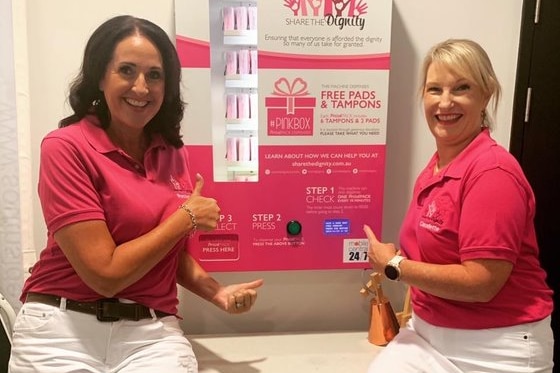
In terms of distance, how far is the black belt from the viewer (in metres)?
1.31

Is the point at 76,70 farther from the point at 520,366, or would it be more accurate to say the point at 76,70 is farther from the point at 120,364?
the point at 520,366

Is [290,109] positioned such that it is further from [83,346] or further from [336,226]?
[83,346]

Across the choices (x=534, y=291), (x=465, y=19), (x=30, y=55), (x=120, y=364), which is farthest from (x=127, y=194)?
(x=465, y=19)

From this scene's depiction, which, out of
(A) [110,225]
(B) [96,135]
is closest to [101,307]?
(A) [110,225]

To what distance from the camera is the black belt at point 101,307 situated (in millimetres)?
1312

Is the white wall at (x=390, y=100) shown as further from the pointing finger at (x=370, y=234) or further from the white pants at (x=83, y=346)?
the white pants at (x=83, y=346)

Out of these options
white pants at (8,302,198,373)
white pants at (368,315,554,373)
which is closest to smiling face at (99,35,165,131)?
white pants at (8,302,198,373)

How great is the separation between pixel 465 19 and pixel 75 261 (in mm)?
1409

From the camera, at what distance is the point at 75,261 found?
48.9 inches

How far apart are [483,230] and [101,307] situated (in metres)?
0.91

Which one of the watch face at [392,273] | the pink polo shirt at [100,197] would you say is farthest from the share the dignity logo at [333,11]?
the watch face at [392,273]

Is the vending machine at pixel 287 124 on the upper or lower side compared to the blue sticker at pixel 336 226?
upper

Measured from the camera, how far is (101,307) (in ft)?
4.32

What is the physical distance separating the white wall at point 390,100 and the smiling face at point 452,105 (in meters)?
0.45
